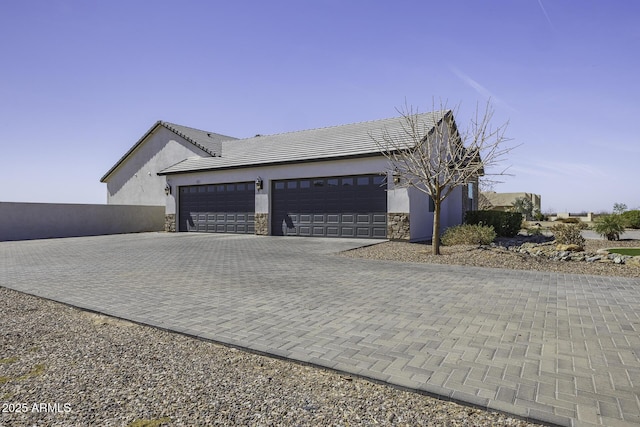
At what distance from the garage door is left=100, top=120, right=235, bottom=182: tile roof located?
8.37 m

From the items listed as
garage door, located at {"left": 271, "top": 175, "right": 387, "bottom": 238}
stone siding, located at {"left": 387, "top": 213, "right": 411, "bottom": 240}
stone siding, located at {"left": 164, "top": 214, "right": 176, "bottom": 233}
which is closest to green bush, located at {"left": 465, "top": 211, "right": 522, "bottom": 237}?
stone siding, located at {"left": 387, "top": 213, "right": 411, "bottom": 240}

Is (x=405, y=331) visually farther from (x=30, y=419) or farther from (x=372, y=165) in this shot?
(x=372, y=165)

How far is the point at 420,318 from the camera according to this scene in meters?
5.01

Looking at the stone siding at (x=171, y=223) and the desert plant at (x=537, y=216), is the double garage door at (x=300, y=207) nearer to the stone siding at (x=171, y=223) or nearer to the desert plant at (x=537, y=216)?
the stone siding at (x=171, y=223)

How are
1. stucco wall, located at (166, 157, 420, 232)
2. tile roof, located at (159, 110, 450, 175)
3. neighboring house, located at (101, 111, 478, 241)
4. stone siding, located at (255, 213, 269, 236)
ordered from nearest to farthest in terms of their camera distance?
stucco wall, located at (166, 157, 420, 232)
neighboring house, located at (101, 111, 478, 241)
tile roof, located at (159, 110, 450, 175)
stone siding, located at (255, 213, 269, 236)

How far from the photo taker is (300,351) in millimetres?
3865

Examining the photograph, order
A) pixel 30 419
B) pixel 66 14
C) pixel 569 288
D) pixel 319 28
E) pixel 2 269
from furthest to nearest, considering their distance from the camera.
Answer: pixel 319 28 < pixel 66 14 < pixel 2 269 < pixel 569 288 < pixel 30 419

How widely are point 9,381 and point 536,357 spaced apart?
16.5 feet

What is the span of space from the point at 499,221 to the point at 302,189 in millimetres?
9643

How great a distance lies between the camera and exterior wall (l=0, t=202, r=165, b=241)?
2030 centimetres

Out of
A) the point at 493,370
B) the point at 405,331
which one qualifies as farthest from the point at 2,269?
the point at 493,370

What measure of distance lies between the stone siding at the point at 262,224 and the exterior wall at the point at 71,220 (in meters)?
11.1

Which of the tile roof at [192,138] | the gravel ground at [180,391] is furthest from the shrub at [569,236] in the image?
the tile roof at [192,138]

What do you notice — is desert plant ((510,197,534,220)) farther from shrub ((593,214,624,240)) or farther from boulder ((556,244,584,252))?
boulder ((556,244,584,252))
